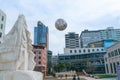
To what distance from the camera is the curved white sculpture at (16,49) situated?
9.05 metres

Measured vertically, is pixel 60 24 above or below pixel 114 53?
above

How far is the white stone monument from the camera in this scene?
27.9 feet

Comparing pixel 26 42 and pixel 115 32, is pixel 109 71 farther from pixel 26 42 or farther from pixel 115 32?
pixel 115 32

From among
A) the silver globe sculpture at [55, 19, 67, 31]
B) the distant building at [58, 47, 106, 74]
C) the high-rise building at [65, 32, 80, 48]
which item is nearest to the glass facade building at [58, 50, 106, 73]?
the distant building at [58, 47, 106, 74]

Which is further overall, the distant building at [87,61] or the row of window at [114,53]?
the distant building at [87,61]

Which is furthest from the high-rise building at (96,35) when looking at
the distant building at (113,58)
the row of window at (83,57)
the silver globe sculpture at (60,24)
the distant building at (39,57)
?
the silver globe sculpture at (60,24)

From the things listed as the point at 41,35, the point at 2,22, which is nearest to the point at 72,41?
the point at 41,35

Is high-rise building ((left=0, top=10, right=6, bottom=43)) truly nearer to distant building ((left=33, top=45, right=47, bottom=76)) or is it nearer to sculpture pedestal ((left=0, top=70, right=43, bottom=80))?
distant building ((left=33, top=45, right=47, bottom=76))

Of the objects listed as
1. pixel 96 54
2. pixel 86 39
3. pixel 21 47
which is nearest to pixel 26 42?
pixel 21 47

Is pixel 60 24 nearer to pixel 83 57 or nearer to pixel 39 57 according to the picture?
pixel 39 57

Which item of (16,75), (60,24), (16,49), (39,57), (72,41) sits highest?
(72,41)

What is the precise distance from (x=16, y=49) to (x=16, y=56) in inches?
16.3

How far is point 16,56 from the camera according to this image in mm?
9023

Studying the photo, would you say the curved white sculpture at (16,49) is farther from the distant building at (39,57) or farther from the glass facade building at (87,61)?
the glass facade building at (87,61)
